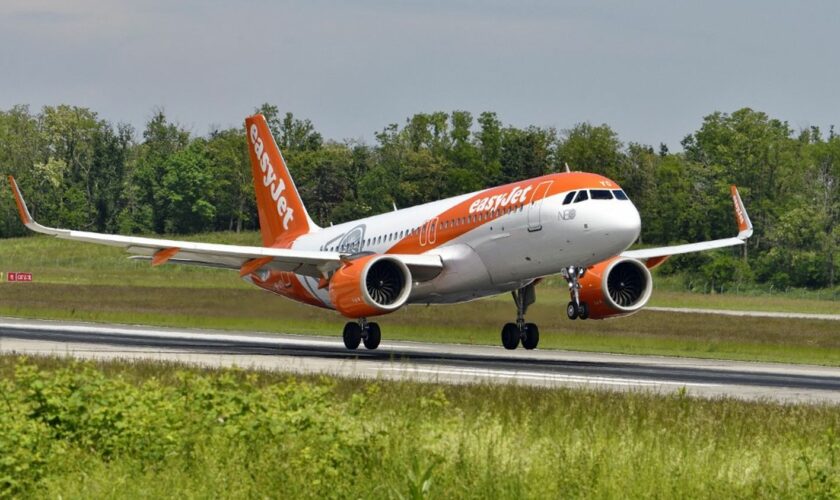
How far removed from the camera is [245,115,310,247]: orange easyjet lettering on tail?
158ft

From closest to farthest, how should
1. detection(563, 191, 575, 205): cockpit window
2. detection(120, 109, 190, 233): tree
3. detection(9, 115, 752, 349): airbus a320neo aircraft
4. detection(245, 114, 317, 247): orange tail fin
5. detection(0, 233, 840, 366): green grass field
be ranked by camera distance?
detection(9, 115, 752, 349): airbus a320neo aircraft
detection(563, 191, 575, 205): cockpit window
detection(0, 233, 840, 366): green grass field
detection(245, 114, 317, 247): orange tail fin
detection(120, 109, 190, 233): tree

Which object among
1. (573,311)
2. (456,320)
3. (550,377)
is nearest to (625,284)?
(573,311)

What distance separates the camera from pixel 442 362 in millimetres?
34594

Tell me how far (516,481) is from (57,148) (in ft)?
→ 580

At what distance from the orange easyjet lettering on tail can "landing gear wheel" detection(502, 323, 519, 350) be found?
9.34m

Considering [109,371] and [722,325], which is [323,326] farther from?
[109,371]

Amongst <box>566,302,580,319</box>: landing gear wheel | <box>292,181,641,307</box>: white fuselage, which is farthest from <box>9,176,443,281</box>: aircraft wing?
<box>566,302,580,319</box>: landing gear wheel

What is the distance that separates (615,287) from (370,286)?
6.37 meters

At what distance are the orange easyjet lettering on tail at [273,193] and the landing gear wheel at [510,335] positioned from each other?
30.6ft

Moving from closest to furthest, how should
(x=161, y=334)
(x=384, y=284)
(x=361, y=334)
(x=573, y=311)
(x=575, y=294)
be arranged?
1. (x=573, y=311)
2. (x=575, y=294)
3. (x=384, y=284)
4. (x=361, y=334)
5. (x=161, y=334)

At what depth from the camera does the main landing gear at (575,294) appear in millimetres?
34250

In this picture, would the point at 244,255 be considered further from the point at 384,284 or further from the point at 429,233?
the point at 429,233

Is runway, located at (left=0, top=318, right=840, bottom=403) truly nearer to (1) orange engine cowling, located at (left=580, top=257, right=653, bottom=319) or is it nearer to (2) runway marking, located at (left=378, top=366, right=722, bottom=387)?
(2) runway marking, located at (left=378, top=366, right=722, bottom=387)

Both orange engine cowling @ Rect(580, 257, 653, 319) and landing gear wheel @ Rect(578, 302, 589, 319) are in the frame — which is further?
orange engine cowling @ Rect(580, 257, 653, 319)
